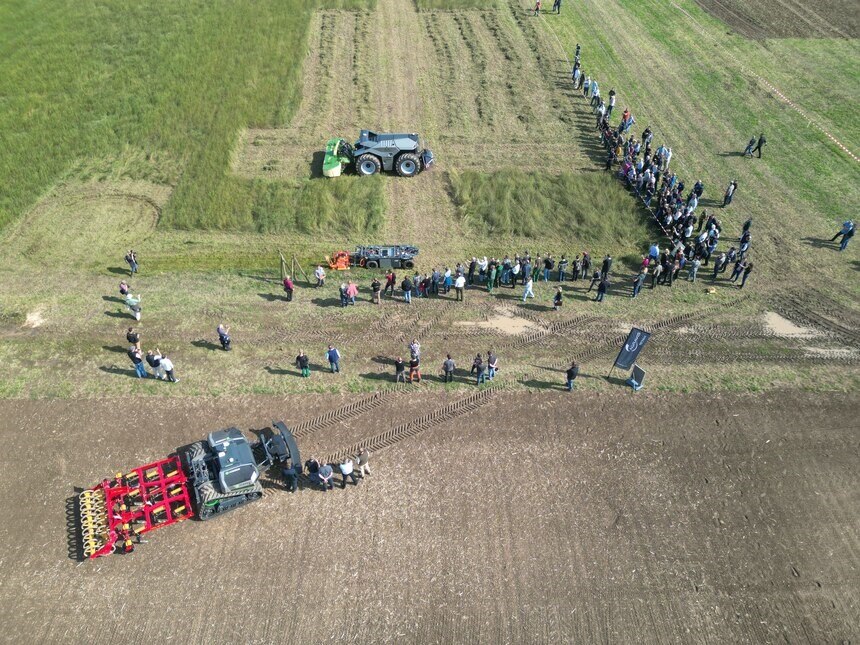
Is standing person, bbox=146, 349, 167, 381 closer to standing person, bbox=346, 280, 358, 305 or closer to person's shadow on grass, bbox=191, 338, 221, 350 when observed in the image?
person's shadow on grass, bbox=191, 338, 221, 350

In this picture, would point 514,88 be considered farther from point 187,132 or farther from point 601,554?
point 601,554

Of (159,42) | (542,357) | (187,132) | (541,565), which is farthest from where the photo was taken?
(159,42)

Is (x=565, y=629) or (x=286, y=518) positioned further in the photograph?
(x=286, y=518)

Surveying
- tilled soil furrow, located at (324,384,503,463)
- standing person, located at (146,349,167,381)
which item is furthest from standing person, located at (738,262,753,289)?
standing person, located at (146,349,167,381)

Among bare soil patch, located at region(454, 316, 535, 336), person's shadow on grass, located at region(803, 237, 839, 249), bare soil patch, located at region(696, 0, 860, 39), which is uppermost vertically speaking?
bare soil patch, located at region(696, 0, 860, 39)

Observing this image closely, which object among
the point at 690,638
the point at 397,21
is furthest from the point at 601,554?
the point at 397,21

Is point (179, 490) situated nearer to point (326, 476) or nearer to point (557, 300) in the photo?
point (326, 476)
